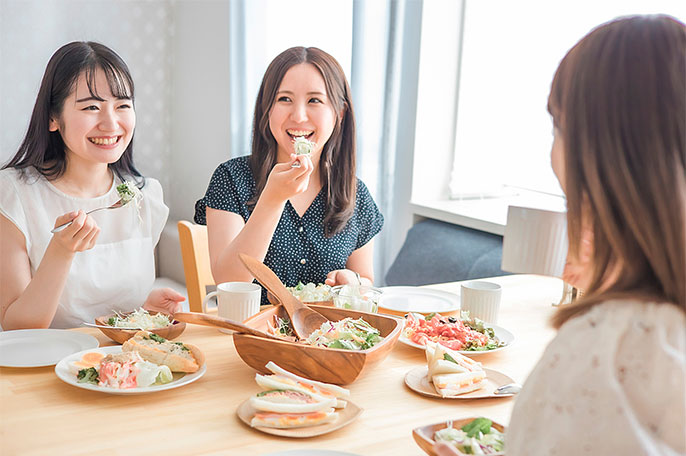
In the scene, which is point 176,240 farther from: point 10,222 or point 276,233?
point 10,222

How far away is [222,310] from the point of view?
1.51 metres

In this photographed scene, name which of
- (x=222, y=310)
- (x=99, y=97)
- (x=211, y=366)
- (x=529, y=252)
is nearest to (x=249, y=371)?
(x=211, y=366)

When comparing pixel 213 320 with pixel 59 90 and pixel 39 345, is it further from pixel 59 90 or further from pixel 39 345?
pixel 59 90

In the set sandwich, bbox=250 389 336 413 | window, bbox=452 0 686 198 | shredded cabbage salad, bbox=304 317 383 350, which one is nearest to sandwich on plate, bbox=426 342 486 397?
shredded cabbage salad, bbox=304 317 383 350

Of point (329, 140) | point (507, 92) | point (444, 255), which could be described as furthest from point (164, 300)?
point (507, 92)

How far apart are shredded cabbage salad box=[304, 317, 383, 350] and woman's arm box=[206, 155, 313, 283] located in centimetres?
48

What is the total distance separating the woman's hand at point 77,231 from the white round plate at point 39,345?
19cm

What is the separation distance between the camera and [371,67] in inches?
131

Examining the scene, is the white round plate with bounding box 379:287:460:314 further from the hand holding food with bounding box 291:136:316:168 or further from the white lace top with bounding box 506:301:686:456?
the white lace top with bounding box 506:301:686:456

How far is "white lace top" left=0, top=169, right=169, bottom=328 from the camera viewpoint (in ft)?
5.78

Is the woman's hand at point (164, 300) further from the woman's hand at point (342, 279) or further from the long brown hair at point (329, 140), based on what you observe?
the long brown hair at point (329, 140)

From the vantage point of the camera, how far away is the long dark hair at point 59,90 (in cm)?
171

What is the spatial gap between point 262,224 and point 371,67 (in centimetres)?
179

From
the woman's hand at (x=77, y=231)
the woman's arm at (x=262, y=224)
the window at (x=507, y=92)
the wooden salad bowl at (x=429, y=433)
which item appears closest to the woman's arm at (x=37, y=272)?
the woman's hand at (x=77, y=231)
